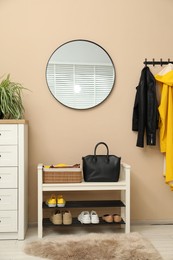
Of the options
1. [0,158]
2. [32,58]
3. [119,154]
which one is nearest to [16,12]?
[32,58]

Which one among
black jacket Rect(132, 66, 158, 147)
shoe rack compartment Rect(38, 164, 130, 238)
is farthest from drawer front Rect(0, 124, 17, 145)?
black jacket Rect(132, 66, 158, 147)

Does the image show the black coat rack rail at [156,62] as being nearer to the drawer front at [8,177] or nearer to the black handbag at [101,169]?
the black handbag at [101,169]

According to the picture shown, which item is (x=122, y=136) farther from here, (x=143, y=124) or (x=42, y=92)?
(x=42, y=92)

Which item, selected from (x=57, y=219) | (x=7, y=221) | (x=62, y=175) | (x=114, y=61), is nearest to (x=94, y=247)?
(x=57, y=219)

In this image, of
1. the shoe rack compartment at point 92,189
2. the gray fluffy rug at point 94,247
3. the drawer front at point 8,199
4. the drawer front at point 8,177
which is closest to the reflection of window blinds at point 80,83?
the shoe rack compartment at point 92,189

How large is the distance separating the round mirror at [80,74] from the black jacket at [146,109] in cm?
32

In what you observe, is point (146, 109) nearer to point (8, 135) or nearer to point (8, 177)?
point (8, 135)

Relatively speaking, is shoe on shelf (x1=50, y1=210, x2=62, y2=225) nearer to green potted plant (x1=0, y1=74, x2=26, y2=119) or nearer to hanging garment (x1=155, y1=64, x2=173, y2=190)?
green potted plant (x1=0, y1=74, x2=26, y2=119)

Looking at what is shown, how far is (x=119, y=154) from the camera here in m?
3.49

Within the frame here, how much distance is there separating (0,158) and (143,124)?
144 centimetres

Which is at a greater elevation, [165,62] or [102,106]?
[165,62]

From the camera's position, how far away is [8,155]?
2924mm

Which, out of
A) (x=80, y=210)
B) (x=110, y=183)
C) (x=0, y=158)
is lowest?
(x=80, y=210)

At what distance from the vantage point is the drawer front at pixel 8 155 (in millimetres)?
2924
